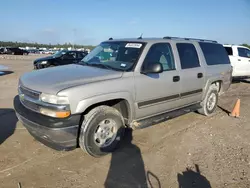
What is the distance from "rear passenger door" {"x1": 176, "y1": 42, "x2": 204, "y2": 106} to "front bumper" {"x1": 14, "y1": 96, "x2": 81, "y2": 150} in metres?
2.62

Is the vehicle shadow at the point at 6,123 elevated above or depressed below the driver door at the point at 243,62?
below

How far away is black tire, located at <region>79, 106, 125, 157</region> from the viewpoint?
376 cm

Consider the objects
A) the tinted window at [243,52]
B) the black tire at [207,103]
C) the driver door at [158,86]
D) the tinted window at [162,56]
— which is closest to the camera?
the driver door at [158,86]

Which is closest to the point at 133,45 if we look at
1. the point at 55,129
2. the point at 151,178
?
the point at 55,129

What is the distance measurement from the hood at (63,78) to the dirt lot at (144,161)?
1.20m

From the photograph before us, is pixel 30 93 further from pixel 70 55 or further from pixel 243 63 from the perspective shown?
pixel 70 55

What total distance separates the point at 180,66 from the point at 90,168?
2807 mm

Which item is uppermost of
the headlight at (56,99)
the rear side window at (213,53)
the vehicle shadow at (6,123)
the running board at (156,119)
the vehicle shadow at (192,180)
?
the rear side window at (213,53)

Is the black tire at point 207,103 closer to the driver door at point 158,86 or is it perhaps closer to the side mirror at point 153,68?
the driver door at point 158,86

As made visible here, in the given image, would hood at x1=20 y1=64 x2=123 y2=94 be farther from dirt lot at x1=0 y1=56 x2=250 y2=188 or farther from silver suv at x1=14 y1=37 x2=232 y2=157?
dirt lot at x1=0 y1=56 x2=250 y2=188

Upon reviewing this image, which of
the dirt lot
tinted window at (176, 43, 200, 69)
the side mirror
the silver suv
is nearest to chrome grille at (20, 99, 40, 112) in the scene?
the silver suv

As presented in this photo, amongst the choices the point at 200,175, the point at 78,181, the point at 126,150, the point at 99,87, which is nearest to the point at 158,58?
the point at 99,87

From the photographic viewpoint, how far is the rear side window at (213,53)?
605cm

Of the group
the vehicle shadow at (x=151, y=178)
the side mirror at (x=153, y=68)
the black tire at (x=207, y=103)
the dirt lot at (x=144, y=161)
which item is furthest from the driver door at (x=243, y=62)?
the vehicle shadow at (x=151, y=178)
